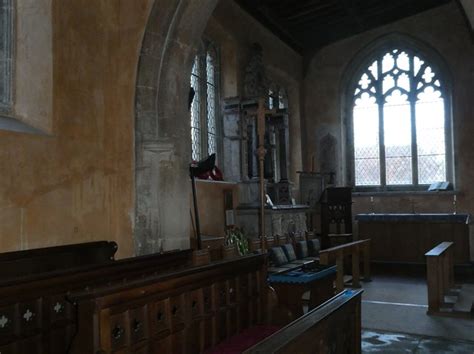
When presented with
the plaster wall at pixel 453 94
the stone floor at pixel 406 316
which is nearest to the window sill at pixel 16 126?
the stone floor at pixel 406 316

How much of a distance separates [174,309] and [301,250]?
17.1 feet

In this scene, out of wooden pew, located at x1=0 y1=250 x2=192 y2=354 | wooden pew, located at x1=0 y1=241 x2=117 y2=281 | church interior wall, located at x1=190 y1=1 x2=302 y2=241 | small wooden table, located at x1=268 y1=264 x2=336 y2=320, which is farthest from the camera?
church interior wall, located at x1=190 y1=1 x2=302 y2=241

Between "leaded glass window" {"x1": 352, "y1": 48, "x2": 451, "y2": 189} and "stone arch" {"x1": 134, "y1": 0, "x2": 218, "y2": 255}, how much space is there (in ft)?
23.1

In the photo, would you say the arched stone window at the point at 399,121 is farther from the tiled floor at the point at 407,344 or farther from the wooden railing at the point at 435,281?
the tiled floor at the point at 407,344

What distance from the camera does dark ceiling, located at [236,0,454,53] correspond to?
8969 mm

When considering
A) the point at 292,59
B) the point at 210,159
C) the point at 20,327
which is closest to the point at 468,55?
the point at 292,59

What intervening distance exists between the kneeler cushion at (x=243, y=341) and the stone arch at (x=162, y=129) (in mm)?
1689

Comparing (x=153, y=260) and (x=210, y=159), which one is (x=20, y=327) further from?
(x=210, y=159)

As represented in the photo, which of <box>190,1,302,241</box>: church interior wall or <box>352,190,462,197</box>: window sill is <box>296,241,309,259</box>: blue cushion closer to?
<box>190,1,302,241</box>: church interior wall

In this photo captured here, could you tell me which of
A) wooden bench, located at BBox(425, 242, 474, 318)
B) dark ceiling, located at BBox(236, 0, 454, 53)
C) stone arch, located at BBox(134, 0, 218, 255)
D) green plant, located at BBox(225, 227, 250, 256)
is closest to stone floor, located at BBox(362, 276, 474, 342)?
wooden bench, located at BBox(425, 242, 474, 318)

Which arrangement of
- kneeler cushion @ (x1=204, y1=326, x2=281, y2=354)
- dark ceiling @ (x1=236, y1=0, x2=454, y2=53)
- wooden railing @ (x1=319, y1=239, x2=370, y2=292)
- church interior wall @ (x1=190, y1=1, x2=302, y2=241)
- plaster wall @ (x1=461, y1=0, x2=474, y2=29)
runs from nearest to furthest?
kneeler cushion @ (x1=204, y1=326, x2=281, y2=354)
plaster wall @ (x1=461, y1=0, x2=474, y2=29)
wooden railing @ (x1=319, y1=239, x2=370, y2=292)
church interior wall @ (x1=190, y1=1, x2=302, y2=241)
dark ceiling @ (x1=236, y1=0, x2=454, y2=53)

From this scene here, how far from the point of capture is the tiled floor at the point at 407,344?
13.1 feet

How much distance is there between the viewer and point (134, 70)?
15.1 ft

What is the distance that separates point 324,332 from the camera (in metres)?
2.12
